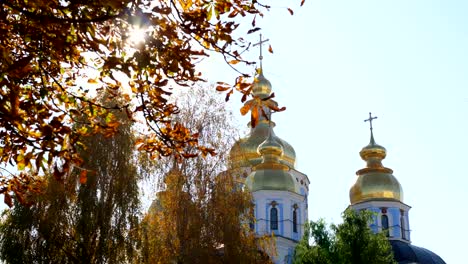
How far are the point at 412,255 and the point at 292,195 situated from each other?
7791 millimetres

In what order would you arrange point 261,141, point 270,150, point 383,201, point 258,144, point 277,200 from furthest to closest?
point 261,141 < point 258,144 < point 383,201 < point 270,150 < point 277,200

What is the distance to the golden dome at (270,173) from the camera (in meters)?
36.4

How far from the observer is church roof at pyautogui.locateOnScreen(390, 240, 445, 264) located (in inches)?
1469

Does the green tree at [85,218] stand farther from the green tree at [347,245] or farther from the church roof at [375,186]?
the church roof at [375,186]

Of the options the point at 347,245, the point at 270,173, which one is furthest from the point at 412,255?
the point at 347,245

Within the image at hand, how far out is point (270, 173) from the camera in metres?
36.8

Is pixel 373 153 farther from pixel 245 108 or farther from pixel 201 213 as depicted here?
pixel 245 108

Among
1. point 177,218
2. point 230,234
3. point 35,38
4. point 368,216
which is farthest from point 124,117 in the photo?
point 368,216

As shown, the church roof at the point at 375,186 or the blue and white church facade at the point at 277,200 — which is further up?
the church roof at the point at 375,186

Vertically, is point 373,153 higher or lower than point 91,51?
higher

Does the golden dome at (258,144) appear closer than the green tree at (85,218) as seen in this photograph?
No

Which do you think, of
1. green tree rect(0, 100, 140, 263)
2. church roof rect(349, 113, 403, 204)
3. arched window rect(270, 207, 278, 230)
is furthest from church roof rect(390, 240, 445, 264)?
green tree rect(0, 100, 140, 263)

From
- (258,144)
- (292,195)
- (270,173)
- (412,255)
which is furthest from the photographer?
(258,144)

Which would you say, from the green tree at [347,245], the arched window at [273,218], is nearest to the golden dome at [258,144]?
the arched window at [273,218]
